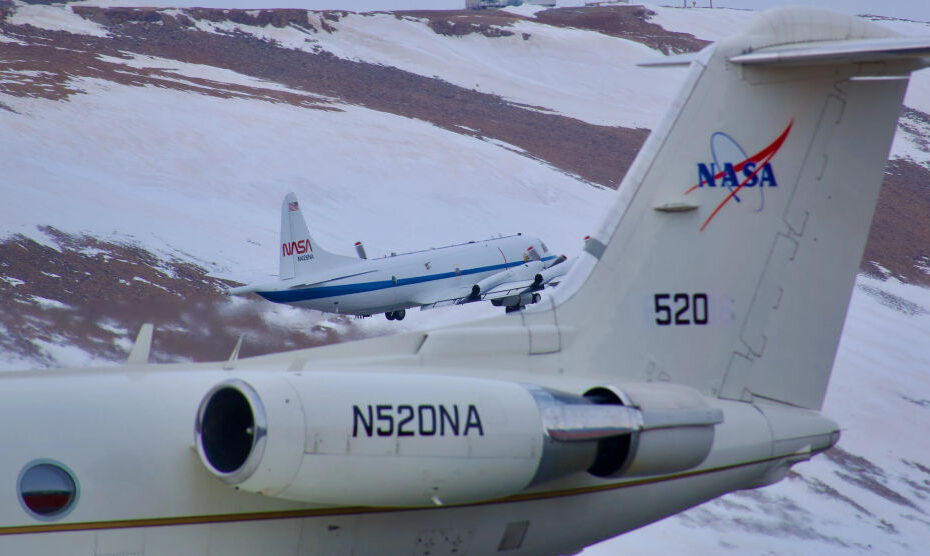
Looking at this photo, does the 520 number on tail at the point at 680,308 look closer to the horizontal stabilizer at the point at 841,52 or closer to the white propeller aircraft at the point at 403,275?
the horizontal stabilizer at the point at 841,52

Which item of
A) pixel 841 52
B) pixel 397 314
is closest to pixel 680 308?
pixel 841 52

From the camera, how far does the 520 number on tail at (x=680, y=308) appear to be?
7.54 meters

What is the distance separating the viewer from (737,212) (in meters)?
7.58

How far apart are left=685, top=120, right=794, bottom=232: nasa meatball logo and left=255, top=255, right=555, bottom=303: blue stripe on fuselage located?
1500 cm

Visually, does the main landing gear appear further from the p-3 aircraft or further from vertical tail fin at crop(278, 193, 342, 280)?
the p-3 aircraft

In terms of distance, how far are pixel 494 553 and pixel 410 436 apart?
1345 millimetres

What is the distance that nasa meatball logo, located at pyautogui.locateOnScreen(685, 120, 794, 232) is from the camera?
24.7ft

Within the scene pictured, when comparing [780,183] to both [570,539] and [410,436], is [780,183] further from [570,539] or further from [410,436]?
[410,436]

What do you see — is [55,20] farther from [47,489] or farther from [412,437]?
[412,437]

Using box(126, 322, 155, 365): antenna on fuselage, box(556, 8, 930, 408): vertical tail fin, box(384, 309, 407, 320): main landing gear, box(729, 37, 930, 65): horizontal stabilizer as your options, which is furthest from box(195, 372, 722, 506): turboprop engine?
box(384, 309, 407, 320): main landing gear

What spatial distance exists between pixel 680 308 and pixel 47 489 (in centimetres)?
420

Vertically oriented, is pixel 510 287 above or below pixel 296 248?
below

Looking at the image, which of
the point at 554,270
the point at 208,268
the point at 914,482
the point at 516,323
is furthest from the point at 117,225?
the point at 516,323

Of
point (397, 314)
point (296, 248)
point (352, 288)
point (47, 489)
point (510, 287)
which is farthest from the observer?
point (510, 287)
